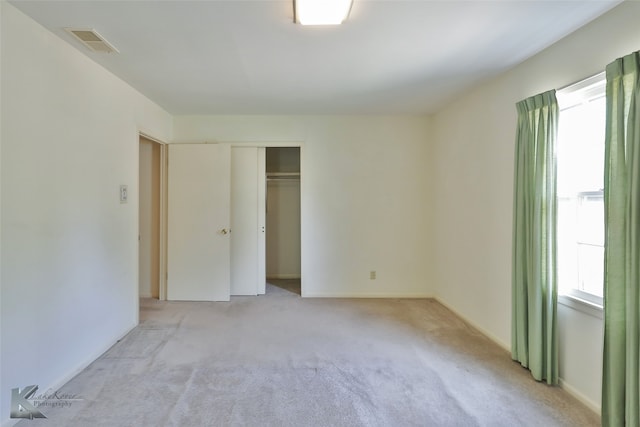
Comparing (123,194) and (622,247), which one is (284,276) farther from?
(622,247)

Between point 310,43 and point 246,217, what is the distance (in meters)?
2.61

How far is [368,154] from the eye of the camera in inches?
166

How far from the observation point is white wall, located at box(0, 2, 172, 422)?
179cm

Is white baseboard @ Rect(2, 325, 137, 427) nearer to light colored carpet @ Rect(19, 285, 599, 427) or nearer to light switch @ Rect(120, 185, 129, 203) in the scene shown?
light colored carpet @ Rect(19, 285, 599, 427)

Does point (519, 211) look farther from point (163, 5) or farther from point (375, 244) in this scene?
point (163, 5)

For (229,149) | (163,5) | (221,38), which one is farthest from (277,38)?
(229,149)

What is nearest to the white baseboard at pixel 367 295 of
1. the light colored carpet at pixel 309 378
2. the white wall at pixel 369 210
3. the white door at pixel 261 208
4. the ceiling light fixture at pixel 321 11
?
the white wall at pixel 369 210

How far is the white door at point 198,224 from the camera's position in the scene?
3.99 meters

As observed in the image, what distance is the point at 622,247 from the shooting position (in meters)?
1.61

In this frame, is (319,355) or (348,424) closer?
(348,424)

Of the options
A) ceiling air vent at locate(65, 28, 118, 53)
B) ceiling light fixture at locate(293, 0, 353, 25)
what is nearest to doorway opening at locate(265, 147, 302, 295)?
ceiling air vent at locate(65, 28, 118, 53)

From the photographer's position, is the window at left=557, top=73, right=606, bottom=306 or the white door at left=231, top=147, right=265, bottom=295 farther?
the white door at left=231, top=147, right=265, bottom=295

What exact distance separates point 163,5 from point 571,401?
3578 mm

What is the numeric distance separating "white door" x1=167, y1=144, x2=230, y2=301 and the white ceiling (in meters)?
0.93
